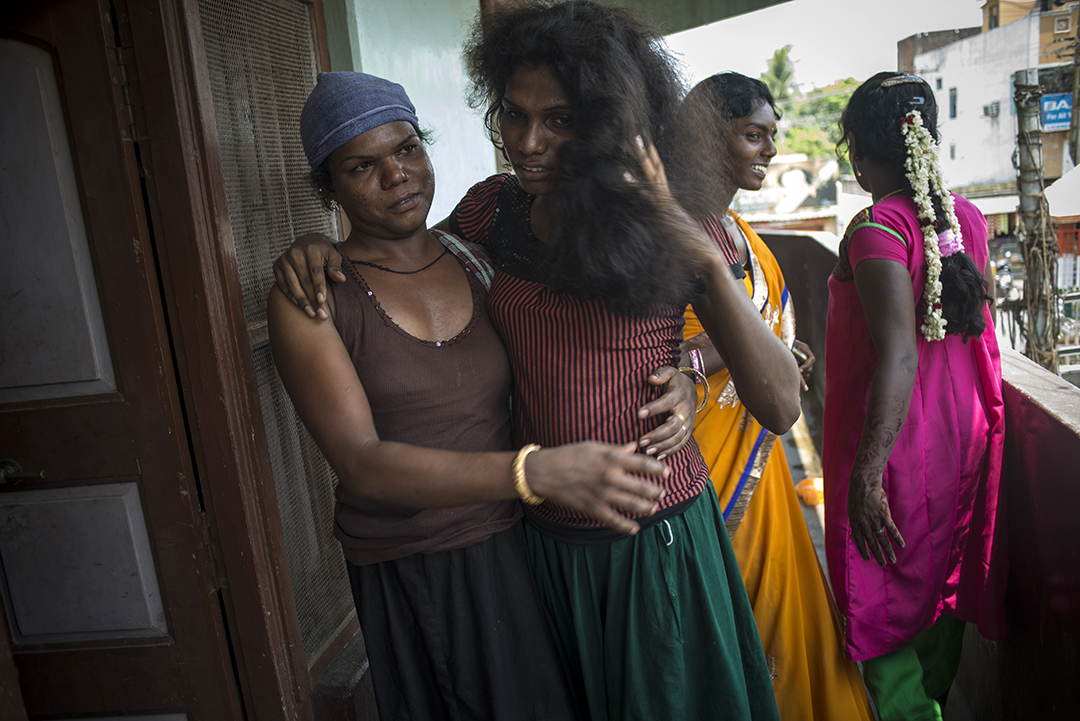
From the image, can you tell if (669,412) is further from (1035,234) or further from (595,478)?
(1035,234)

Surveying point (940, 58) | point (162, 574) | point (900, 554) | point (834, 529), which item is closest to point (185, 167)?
point (162, 574)

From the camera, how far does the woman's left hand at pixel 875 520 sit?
210 cm

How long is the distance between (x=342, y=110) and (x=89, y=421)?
1.08 meters

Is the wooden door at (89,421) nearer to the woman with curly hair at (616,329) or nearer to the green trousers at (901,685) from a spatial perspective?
the woman with curly hair at (616,329)

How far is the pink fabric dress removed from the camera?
2203mm

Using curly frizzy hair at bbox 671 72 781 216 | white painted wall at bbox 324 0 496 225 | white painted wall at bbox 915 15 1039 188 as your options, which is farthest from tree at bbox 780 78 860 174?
curly frizzy hair at bbox 671 72 781 216

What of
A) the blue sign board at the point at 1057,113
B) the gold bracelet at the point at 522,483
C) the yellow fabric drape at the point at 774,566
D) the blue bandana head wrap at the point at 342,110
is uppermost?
the blue sign board at the point at 1057,113

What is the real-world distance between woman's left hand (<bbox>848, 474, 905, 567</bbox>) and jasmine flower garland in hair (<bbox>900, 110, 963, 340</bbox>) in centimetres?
49

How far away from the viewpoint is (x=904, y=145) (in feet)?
7.29

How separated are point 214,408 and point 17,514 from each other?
675 millimetres

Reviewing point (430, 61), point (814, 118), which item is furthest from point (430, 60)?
point (814, 118)

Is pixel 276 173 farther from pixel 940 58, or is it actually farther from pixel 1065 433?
pixel 940 58

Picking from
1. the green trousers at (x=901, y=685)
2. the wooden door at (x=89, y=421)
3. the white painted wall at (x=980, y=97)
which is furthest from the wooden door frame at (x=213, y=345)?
the white painted wall at (x=980, y=97)

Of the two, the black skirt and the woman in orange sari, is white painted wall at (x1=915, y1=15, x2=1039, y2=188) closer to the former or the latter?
the woman in orange sari
